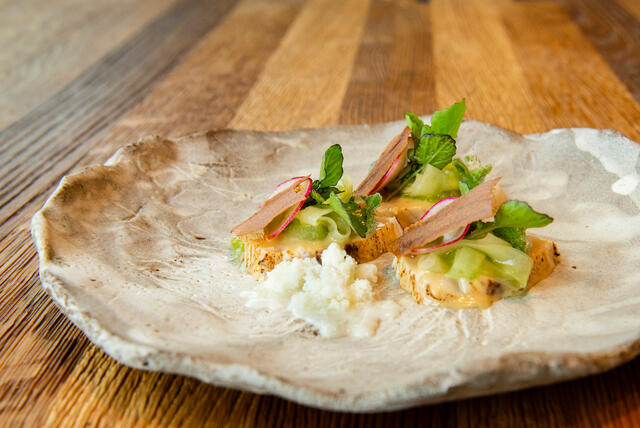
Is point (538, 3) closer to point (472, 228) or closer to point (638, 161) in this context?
point (638, 161)

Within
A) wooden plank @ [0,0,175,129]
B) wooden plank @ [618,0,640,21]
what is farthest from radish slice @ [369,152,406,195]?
wooden plank @ [618,0,640,21]

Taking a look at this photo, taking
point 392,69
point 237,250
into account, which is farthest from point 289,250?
point 392,69

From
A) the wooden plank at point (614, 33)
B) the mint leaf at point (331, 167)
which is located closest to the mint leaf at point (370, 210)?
the mint leaf at point (331, 167)

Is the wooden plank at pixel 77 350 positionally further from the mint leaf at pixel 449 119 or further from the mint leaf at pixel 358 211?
the mint leaf at pixel 449 119

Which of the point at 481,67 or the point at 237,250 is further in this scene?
the point at 481,67

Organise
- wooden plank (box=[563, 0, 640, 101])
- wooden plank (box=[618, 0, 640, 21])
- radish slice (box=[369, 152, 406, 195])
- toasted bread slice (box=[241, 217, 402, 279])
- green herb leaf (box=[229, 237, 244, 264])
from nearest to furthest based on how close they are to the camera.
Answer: toasted bread slice (box=[241, 217, 402, 279]), green herb leaf (box=[229, 237, 244, 264]), radish slice (box=[369, 152, 406, 195]), wooden plank (box=[563, 0, 640, 101]), wooden plank (box=[618, 0, 640, 21])

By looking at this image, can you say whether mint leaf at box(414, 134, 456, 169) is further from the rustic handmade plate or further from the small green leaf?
the small green leaf

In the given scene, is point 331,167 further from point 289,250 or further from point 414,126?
point 414,126
